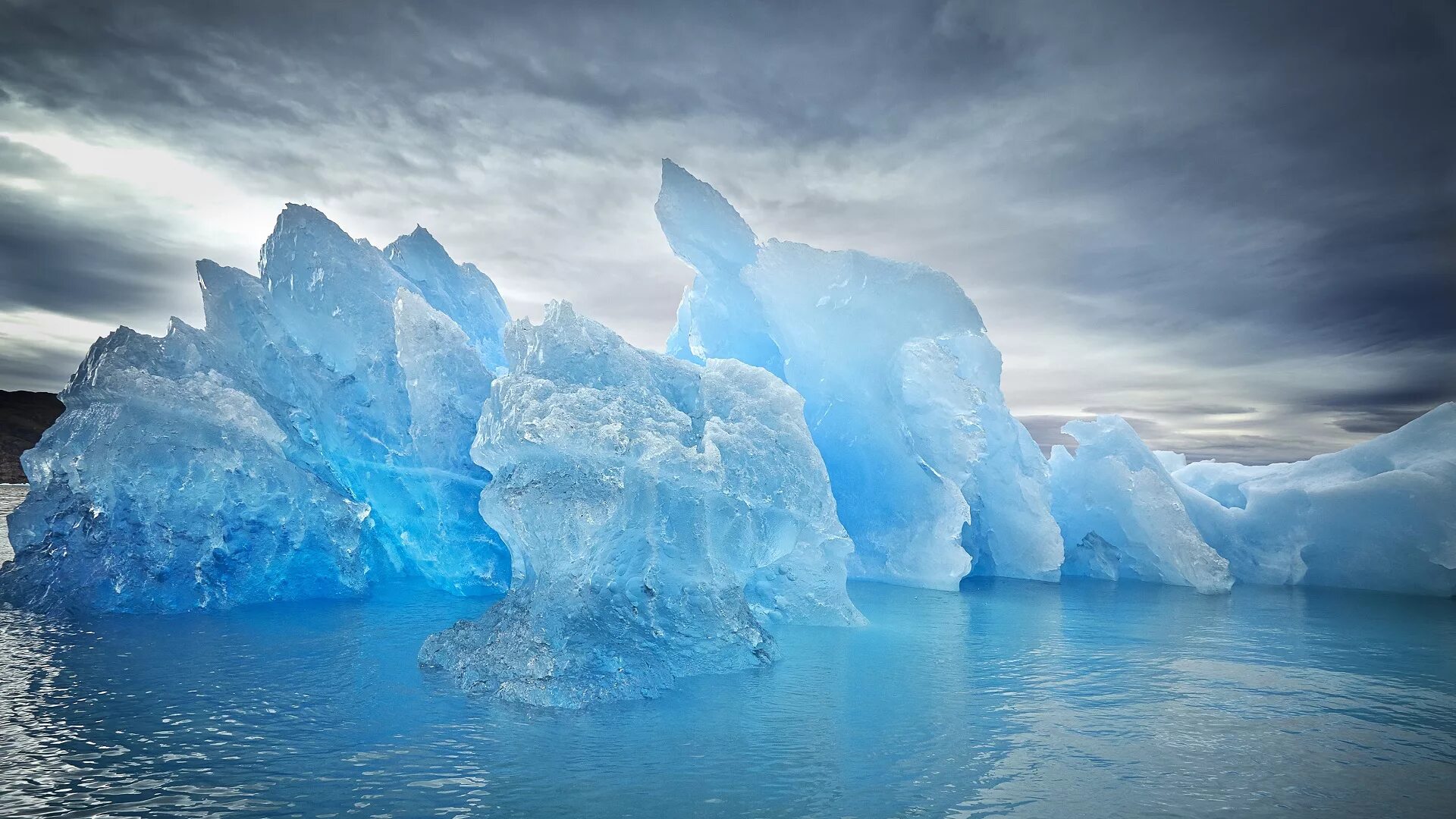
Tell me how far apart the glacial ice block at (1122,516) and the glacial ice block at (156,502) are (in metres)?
15.1

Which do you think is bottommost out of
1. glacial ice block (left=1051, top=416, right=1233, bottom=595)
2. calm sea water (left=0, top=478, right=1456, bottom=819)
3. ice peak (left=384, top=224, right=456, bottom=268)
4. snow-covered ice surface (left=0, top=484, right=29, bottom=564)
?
calm sea water (left=0, top=478, right=1456, bottom=819)

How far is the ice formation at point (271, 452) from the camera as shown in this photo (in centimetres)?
1176

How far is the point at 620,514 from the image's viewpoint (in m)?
9.02

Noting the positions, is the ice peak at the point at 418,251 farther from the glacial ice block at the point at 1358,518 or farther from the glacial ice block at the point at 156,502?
the glacial ice block at the point at 1358,518

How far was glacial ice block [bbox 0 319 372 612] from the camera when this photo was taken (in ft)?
38.3

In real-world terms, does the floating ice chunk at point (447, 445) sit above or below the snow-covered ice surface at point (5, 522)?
above

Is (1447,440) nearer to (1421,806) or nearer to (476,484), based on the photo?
(1421,806)

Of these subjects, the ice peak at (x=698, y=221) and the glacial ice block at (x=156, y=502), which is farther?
the ice peak at (x=698, y=221)

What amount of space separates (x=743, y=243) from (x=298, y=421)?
880 cm

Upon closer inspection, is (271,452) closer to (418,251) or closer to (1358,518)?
(418,251)

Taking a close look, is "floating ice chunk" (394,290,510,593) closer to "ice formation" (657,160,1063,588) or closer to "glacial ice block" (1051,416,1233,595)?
"ice formation" (657,160,1063,588)

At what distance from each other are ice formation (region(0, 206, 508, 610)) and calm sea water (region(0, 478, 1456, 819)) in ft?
4.51

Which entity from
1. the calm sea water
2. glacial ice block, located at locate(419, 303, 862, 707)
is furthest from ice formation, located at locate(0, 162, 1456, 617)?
the calm sea water

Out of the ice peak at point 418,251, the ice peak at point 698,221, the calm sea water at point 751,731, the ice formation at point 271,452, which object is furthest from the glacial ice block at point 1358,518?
the ice peak at point 418,251
